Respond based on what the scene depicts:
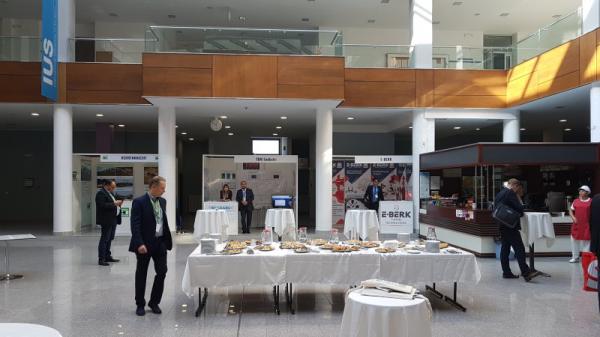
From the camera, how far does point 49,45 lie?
11891 millimetres

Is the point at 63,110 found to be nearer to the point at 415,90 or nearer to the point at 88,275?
the point at 88,275

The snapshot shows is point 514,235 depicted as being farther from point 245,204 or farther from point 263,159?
point 245,204

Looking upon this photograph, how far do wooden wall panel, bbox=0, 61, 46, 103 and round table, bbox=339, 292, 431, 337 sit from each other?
12.9 metres

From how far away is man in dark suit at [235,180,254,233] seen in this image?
13.8m

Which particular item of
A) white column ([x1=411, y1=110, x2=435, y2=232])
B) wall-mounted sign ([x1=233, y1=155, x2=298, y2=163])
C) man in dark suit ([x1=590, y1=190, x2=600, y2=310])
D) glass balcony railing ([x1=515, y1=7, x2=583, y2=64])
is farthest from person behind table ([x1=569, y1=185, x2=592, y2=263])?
wall-mounted sign ([x1=233, y1=155, x2=298, y2=163])

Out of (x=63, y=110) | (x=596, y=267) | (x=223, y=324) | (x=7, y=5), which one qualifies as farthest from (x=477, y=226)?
(x=7, y=5)

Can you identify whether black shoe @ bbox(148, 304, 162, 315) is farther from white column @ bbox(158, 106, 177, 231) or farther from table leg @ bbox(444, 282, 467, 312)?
white column @ bbox(158, 106, 177, 231)

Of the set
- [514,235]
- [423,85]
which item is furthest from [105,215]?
[423,85]

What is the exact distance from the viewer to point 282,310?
5.53m

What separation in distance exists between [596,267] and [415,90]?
9.24 meters

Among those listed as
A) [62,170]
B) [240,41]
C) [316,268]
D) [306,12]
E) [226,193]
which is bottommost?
[316,268]

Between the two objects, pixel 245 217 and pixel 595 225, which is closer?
pixel 595 225

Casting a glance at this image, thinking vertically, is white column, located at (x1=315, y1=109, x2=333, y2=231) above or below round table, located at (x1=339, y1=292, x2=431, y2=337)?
above

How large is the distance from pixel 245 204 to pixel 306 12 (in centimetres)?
782
